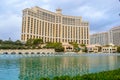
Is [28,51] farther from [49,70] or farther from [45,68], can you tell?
[49,70]

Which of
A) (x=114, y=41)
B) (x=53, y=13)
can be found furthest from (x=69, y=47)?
(x=114, y=41)

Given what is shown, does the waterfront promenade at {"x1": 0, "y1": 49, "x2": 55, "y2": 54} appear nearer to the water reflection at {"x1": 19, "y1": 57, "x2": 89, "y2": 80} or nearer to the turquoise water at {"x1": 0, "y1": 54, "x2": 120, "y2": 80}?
the turquoise water at {"x1": 0, "y1": 54, "x2": 120, "y2": 80}

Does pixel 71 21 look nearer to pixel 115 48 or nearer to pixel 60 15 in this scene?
pixel 60 15

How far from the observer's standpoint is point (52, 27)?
144 meters

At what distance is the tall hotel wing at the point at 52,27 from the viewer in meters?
130

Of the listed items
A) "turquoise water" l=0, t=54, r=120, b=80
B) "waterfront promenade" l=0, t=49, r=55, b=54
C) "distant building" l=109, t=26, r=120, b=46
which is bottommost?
"waterfront promenade" l=0, t=49, r=55, b=54

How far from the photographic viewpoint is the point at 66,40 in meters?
151

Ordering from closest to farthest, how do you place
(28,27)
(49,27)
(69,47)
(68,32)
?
1. (69,47)
2. (28,27)
3. (49,27)
4. (68,32)

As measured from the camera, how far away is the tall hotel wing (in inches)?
5108

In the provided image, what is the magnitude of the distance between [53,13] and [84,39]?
103 ft

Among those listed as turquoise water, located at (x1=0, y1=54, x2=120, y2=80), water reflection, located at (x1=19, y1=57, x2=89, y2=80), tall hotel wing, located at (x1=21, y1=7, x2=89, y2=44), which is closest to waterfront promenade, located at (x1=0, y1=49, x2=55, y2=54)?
tall hotel wing, located at (x1=21, y1=7, x2=89, y2=44)

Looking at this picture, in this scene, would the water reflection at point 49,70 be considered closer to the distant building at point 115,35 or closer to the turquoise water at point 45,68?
the turquoise water at point 45,68

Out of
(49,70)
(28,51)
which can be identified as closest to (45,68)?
(49,70)

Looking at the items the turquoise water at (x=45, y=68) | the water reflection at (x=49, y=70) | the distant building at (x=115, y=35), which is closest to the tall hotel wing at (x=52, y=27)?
the distant building at (x=115, y=35)
